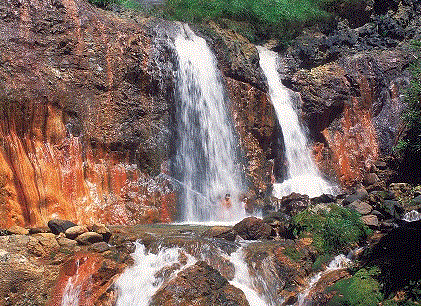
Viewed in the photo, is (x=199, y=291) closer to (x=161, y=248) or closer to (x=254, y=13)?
(x=161, y=248)

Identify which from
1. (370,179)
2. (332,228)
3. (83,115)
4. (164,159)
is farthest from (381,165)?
(83,115)

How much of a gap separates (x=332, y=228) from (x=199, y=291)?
13.3ft

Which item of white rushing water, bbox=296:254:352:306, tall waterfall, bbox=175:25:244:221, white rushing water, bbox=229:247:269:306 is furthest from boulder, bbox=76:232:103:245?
tall waterfall, bbox=175:25:244:221

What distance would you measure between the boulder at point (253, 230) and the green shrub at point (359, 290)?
286cm

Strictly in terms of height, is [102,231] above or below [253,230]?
above

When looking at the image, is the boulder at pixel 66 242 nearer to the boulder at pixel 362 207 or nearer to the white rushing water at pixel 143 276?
the white rushing water at pixel 143 276

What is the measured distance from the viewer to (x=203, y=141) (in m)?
16.9

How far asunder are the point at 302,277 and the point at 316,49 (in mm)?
16267

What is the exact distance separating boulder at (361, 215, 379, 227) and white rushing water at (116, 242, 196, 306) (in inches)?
190

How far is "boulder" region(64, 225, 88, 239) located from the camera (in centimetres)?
965

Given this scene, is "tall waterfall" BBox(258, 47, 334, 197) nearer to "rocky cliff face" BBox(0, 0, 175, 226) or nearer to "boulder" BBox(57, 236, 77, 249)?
"rocky cliff face" BBox(0, 0, 175, 226)

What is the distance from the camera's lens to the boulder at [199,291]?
8.09 meters

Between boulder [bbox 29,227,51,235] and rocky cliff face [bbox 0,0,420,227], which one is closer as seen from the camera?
boulder [bbox 29,227,51,235]

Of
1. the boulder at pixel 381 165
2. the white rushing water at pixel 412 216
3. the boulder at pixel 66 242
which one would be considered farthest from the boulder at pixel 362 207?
the boulder at pixel 381 165
